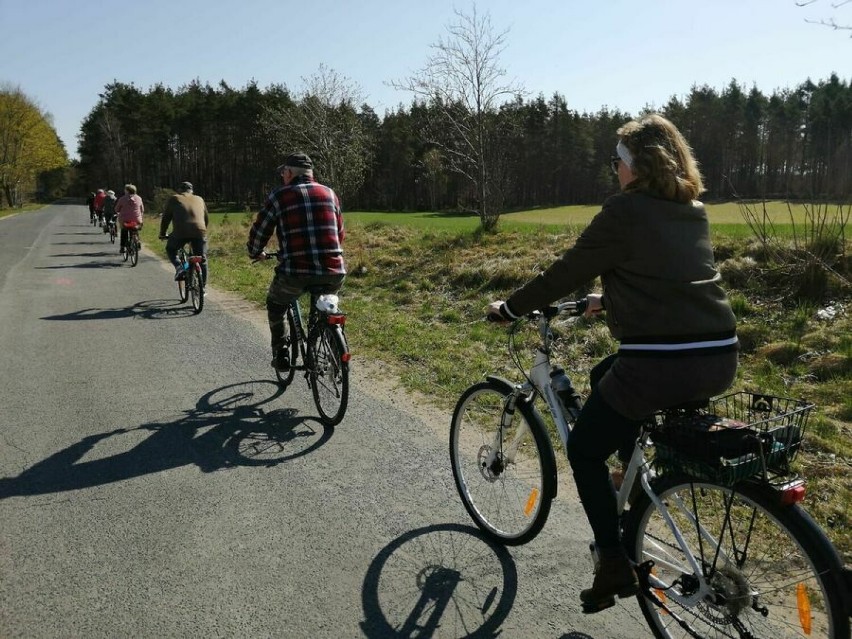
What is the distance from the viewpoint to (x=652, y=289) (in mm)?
2494

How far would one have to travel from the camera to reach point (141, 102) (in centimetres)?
7538

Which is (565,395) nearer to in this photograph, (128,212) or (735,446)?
(735,446)

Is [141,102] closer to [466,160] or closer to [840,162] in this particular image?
[466,160]

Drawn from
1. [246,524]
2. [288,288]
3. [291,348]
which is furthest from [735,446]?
[291,348]

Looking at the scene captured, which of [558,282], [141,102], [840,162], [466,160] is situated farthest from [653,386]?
[141,102]

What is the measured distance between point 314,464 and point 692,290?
3.12 meters

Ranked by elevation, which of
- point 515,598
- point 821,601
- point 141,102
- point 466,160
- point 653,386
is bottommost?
point 515,598

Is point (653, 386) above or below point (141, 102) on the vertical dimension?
below

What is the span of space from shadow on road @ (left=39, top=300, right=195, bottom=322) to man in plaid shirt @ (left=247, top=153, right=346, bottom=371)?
538 centimetres

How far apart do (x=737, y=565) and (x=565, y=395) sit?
1.04 meters

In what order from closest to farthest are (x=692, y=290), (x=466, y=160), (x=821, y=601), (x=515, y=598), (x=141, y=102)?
(x=821, y=601) → (x=692, y=290) → (x=515, y=598) → (x=466, y=160) → (x=141, y=102)

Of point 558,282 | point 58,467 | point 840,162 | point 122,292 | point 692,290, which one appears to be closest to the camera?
point 692,290

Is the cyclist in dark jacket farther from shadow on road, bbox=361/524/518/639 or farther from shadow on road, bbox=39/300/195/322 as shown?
shadow on road, bbox=39/300/195/322

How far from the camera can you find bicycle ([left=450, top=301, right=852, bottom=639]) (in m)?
2.21
